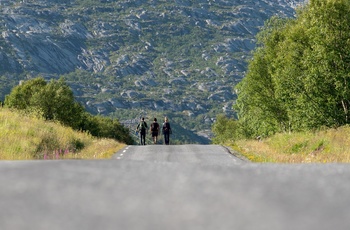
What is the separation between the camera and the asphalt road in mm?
6484

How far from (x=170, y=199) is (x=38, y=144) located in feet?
72.4

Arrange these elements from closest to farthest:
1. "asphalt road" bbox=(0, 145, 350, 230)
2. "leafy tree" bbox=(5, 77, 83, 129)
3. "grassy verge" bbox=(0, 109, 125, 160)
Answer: "asphalt road" bbox=(0, 145, 350, 230) < "grassy verge" bbox=(0, 109, 125, 160) < "leafy tree" bbox=(5, 77, 83, 129)

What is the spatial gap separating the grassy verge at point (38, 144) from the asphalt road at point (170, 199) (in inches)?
518

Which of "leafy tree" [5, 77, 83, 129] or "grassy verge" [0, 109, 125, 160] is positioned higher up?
"leafy tree" [5, 77, 83, 129]

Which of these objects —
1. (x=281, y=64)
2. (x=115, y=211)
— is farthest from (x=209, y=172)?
(x=281, y=64)

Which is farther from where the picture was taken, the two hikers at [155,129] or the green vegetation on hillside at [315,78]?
the two hikers at [155,129]

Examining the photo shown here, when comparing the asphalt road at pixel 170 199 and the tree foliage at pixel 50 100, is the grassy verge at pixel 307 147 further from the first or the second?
→ the tree foliage at pixel 50 100

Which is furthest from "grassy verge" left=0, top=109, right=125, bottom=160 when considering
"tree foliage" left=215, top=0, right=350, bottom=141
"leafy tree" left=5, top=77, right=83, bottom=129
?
"leafy tree" left=5, top=77, right=83, bottom=129

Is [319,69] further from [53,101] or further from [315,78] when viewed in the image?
[53,101]

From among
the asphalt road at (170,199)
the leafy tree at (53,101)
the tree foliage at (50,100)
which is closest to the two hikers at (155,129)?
the tree foliage at (50,100)

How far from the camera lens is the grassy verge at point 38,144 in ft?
80.7

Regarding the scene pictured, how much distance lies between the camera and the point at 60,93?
3187 inches

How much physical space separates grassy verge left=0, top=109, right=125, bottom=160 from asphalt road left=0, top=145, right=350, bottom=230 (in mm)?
13151

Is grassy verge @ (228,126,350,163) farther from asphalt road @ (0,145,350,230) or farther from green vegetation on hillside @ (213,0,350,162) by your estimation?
asphalt road @ (0,145,350,230)
